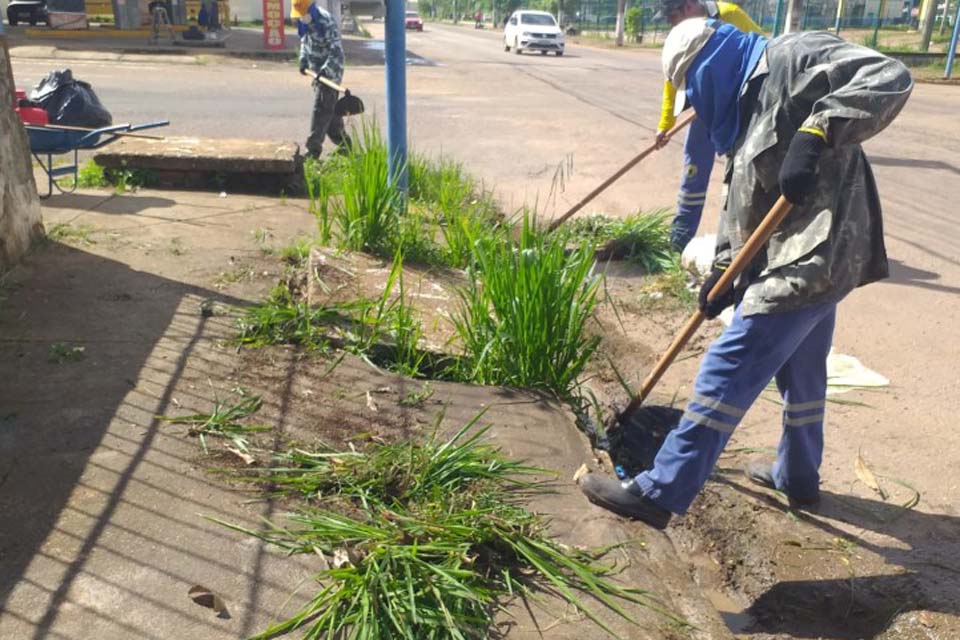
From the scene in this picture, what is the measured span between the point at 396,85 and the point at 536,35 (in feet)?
84.7

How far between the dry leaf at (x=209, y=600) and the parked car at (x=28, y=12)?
1138 inches

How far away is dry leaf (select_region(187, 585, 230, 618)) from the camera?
2.39 m

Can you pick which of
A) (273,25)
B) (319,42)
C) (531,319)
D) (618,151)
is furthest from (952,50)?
(531,319)

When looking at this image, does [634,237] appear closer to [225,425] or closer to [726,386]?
[726,386]

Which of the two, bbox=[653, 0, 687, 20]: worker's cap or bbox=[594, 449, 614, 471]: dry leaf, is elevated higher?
bbox=[653, 0, 687, 20]: worker's cap

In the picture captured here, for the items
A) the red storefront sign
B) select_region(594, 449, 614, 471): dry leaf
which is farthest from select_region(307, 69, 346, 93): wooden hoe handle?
the red storefront sign

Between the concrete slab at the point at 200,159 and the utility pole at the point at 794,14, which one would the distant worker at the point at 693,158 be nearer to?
the concrete slab at the point at 200,159

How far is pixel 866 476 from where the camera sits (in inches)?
144

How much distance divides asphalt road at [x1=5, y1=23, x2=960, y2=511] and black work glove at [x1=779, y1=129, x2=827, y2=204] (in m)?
1.54

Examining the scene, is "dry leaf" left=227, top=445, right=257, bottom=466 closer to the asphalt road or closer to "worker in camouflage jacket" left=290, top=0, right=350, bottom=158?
the asphalt road

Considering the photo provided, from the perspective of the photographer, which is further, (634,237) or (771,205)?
(634,237)

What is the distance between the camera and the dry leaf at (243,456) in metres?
3.10

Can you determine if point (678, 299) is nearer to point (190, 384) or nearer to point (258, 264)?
point (258, 264)

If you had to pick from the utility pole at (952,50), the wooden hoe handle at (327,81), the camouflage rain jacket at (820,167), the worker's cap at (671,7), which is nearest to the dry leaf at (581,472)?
the camouflage rain jacket at (820,167)
